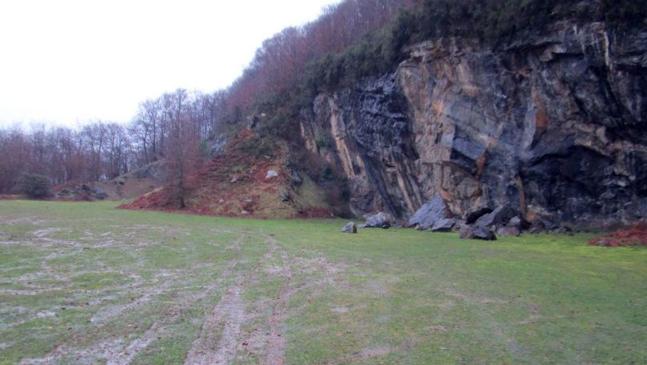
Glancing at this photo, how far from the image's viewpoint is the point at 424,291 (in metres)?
10.9

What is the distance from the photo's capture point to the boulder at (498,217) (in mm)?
25688

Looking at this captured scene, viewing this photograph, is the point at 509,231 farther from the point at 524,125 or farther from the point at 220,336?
the point at 220,336

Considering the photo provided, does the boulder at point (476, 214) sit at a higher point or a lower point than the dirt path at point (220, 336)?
higher

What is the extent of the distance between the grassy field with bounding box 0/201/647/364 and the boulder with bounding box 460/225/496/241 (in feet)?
13.0

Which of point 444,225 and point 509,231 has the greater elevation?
point 444,225

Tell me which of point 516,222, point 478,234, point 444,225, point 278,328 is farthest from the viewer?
point 444,225

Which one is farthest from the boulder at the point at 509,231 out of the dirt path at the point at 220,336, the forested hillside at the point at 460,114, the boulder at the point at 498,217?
the dirt path at the point at 220,336

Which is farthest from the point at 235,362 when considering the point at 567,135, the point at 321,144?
the point at 321,144

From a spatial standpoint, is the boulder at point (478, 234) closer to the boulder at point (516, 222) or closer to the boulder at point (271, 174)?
the boulder at point (516, 222)

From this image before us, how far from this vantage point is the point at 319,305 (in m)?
9.62

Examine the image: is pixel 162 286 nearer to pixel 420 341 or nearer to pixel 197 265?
pixel 197 265

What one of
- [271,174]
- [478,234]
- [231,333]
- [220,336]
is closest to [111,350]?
[220,336]

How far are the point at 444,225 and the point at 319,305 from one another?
19.5 meters

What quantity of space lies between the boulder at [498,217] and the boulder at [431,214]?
12.6ft
